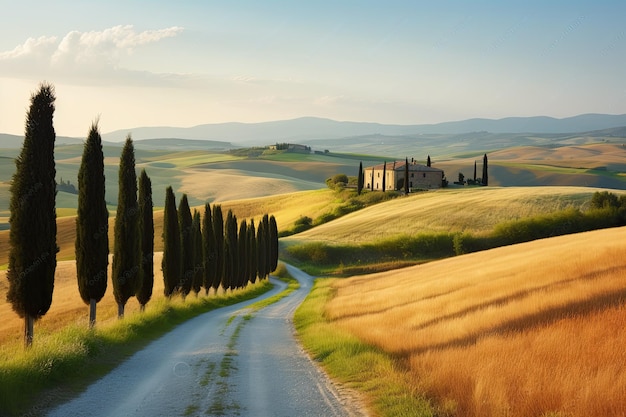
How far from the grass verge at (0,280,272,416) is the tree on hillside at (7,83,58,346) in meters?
1.57

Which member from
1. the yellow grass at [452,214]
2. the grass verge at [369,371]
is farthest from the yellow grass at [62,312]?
the yellow grass at [452,214]

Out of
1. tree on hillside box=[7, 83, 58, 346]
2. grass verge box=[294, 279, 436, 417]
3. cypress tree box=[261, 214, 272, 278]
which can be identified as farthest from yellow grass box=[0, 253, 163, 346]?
cypress tree box=[261, 214, 272, 278]

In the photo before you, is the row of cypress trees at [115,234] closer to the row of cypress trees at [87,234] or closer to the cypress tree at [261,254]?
the row of cypress trees at [87,234]

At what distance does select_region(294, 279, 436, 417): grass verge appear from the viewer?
11102 mm

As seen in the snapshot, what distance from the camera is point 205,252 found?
156ft

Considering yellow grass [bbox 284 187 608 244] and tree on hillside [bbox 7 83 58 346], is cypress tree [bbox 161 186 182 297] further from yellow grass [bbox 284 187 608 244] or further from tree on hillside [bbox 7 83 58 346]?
yellow grass [bbox 284 187 608 244]

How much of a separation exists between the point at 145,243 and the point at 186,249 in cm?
911

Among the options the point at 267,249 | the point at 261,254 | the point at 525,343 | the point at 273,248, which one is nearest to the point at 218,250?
the point at 261,254

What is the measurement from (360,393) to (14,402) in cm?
632

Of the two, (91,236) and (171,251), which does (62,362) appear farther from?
(171,251)

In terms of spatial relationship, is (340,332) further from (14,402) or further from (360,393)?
(14,402)

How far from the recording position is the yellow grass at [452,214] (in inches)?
3442

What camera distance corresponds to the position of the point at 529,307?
17031mm

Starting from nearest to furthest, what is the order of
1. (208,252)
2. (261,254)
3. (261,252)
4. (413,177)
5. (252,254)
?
1. (208,252)
2. (252,254)
3. (261,254)
4. (261,252)
5. (413,177)
